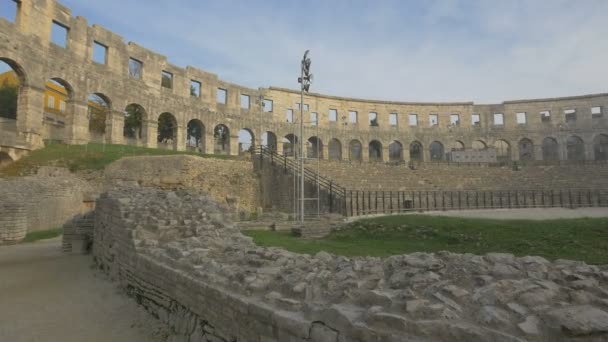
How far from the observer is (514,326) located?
215 centimetres

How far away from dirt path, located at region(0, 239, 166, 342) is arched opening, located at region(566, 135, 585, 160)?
47326mm

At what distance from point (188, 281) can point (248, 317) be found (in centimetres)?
140

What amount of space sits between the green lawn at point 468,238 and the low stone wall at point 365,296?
314cm

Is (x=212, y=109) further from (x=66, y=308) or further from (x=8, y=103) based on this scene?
(x=66, y=308)

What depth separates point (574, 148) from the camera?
131 feet

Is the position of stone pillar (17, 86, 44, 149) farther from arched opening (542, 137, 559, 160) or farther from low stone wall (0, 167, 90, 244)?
arched opening (542, 137, 559, 160)

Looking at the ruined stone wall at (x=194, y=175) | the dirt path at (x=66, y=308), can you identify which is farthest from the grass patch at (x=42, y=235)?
the dirt path at (x=66, y=308)

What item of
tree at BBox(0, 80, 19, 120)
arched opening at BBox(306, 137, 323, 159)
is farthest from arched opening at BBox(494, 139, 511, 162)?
tree at BBox(0, 80, 19, 120)

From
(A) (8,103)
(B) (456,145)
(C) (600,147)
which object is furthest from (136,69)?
(C) (600,147)

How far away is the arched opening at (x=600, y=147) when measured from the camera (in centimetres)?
3903

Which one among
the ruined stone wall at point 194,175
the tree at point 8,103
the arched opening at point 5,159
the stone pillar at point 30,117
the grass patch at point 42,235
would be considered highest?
the tree at point 8,103

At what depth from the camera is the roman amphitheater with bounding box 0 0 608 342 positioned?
2627mm

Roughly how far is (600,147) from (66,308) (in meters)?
52.0

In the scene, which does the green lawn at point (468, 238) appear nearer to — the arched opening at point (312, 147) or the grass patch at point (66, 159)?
the grass patch at point (66, 159)
